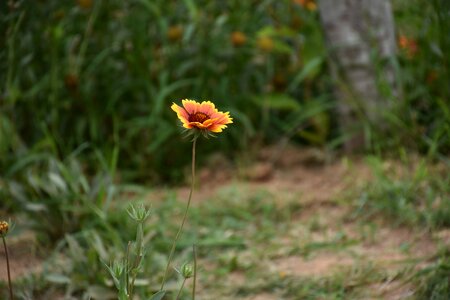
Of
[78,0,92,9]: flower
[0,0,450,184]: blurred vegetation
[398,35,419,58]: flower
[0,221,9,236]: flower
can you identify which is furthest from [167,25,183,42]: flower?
[0,221,9,236]: flower

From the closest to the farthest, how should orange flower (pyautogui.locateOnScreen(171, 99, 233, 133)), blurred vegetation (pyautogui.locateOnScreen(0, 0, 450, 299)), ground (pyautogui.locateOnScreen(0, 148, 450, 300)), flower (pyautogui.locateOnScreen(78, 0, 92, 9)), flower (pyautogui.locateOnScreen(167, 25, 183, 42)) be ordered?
orange flower (pyautogui.locateOnScreen(171, 99, 233, 133)) < ground (pyautogui.locateOnScreen(0, 148, 450, 300)) < blurred vegetation (pyautogui.locateOnScreen(0, 0, 450, 299)) < flower (pyautogui.locateOnScreen(78, 0, 92, 9)) < flower (pyautogui.locateOnScreen(167, 25, 183, 42))

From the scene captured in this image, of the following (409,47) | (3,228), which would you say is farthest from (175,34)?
(3,228)

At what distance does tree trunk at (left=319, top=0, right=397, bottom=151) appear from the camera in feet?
8.95

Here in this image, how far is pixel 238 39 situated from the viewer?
2.89m

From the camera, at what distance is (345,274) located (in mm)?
1755

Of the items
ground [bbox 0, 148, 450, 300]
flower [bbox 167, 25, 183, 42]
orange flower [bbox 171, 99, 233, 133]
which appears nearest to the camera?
orange flower [bbox 171, 99, 233, 133]

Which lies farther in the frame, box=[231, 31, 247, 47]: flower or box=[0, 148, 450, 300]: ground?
box=[231, 31, 247, 47]: flower

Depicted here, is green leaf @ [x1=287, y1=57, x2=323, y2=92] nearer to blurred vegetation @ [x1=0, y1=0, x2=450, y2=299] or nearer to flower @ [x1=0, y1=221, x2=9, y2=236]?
blurred vegetation @ [x1=0, y1=0, x2=450, y2=299]

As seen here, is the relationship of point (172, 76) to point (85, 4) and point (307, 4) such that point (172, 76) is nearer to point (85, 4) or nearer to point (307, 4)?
point (85, 4)

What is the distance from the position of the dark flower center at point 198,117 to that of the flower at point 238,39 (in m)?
1.67

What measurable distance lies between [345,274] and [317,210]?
2.16 ft

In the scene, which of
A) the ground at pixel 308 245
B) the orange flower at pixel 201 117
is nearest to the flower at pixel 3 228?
the orange flower at pixel 201 117

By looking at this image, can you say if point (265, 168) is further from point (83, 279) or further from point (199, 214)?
point (83, 279)

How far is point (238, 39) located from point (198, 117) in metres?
1.68
